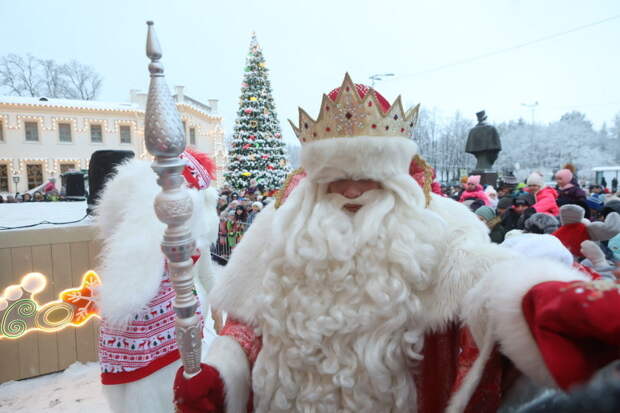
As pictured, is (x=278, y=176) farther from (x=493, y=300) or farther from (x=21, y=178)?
(x=21, y=178)

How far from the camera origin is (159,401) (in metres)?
2.11

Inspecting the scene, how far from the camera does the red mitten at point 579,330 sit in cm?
76

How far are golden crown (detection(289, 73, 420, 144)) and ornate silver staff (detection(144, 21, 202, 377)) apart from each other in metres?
0.59

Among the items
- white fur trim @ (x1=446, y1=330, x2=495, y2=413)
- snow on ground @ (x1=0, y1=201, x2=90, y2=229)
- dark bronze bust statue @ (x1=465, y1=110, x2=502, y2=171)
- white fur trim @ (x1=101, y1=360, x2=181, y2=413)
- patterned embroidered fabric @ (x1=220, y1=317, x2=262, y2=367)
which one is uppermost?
dark bronze bust statue @ (x1=465, y1=110, x2=502, y2=171)

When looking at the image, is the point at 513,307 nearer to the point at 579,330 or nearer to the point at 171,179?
the point at 579,330

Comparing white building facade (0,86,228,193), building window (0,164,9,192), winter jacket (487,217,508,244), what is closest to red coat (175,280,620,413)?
winter jacket (487,217,508,244)

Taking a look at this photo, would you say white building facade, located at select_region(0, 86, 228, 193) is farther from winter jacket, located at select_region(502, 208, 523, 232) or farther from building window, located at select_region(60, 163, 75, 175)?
winter jacket, located at select_region(502, 208, 523, 232)

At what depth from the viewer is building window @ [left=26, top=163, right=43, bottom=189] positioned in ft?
73.8

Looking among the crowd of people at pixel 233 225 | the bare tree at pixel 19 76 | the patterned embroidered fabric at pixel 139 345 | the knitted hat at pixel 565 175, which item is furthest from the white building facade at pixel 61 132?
the patterned embroidered fabric at pixel 139 345

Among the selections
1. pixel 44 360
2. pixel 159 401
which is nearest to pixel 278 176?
pixel 44 360

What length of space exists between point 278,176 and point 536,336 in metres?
12.6

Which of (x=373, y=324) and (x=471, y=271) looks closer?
(x=471, y=271)

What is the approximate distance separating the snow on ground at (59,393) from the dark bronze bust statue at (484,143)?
11.3 metres

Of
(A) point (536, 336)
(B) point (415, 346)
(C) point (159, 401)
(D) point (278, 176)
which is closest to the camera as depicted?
(A) point (536, 336)
